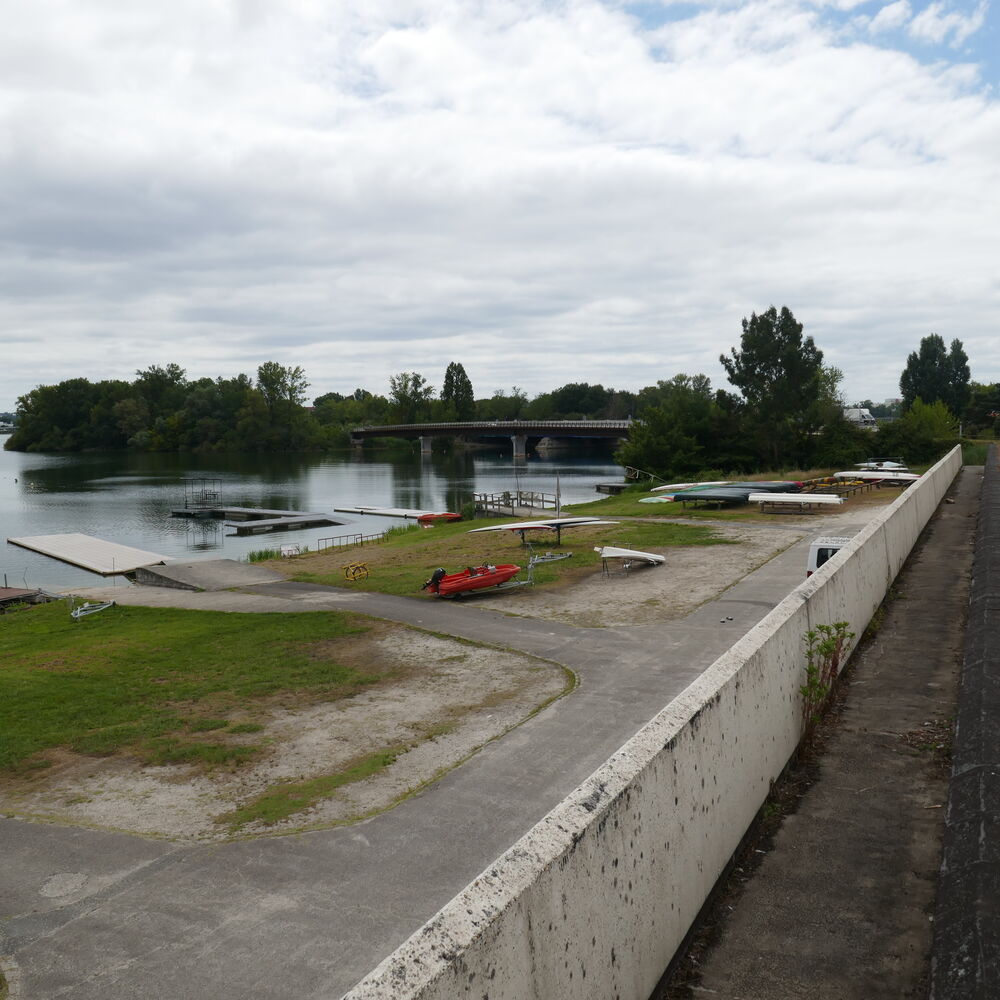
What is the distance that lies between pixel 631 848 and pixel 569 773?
9134 mm

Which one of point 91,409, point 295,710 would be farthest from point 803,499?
point 91,409

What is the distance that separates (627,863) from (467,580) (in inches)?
930

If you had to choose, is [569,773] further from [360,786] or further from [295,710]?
[295,710]

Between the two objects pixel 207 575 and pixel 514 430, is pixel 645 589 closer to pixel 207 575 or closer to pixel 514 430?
pixel 207 575

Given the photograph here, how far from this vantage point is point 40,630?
30.2m

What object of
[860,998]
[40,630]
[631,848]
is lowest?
[40,630]

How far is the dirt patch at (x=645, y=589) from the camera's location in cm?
2466

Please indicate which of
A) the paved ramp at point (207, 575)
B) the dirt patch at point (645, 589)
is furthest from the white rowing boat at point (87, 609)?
the dirt patch at point (645, 589)

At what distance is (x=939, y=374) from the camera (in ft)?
420

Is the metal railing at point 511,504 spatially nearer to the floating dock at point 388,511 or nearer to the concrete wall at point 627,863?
the floating dock at point 388,511

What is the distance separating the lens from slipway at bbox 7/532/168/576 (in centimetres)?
5297

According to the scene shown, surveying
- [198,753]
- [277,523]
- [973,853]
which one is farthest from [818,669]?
[277,523]

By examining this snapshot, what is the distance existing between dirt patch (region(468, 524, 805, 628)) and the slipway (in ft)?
102

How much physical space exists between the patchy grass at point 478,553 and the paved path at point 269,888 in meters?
17.3
